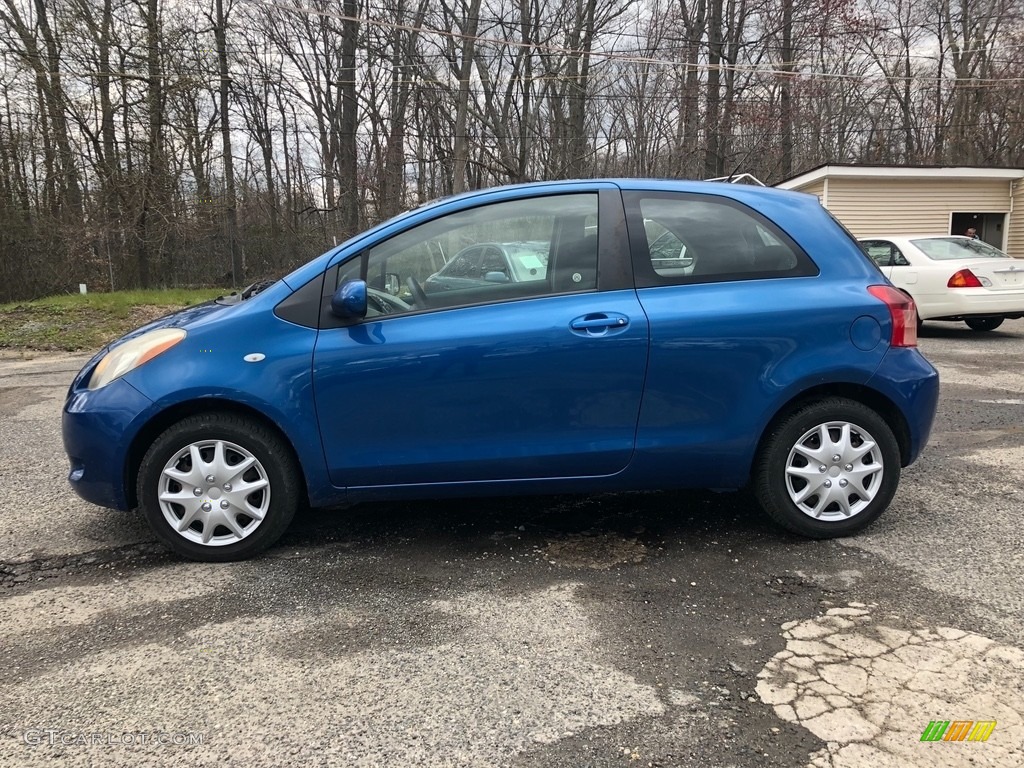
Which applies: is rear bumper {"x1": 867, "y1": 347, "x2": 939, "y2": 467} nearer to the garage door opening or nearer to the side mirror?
the side mirror

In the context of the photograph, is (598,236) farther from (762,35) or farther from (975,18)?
(975,18)

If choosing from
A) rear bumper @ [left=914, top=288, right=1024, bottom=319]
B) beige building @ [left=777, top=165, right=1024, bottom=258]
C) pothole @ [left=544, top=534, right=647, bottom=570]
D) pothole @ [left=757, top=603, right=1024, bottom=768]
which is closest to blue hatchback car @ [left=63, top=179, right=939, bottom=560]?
pothole @ [left=544, top=534, right=647, bottom=570]

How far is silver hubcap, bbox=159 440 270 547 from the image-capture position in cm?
307

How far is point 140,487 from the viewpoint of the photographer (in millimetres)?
3066

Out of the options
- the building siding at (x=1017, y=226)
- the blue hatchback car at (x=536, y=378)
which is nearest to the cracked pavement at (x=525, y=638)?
the blue hatchback car at (x=536, y=378)

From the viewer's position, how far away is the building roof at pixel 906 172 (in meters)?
17.0

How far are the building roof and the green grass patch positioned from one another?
1457 centimetres

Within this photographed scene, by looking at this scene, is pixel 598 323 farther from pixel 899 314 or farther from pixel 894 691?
pixel 894 691

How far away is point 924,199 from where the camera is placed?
18.0 m

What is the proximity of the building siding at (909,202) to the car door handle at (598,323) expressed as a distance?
1665 cm

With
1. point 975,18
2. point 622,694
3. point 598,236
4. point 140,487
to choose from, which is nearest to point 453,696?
point 622,694

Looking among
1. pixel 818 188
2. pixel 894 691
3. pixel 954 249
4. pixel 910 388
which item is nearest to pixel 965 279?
pixel 954 249

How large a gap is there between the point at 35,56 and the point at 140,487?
19177mm

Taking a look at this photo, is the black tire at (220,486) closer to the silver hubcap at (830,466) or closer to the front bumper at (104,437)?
the front bumper at (104,437)
